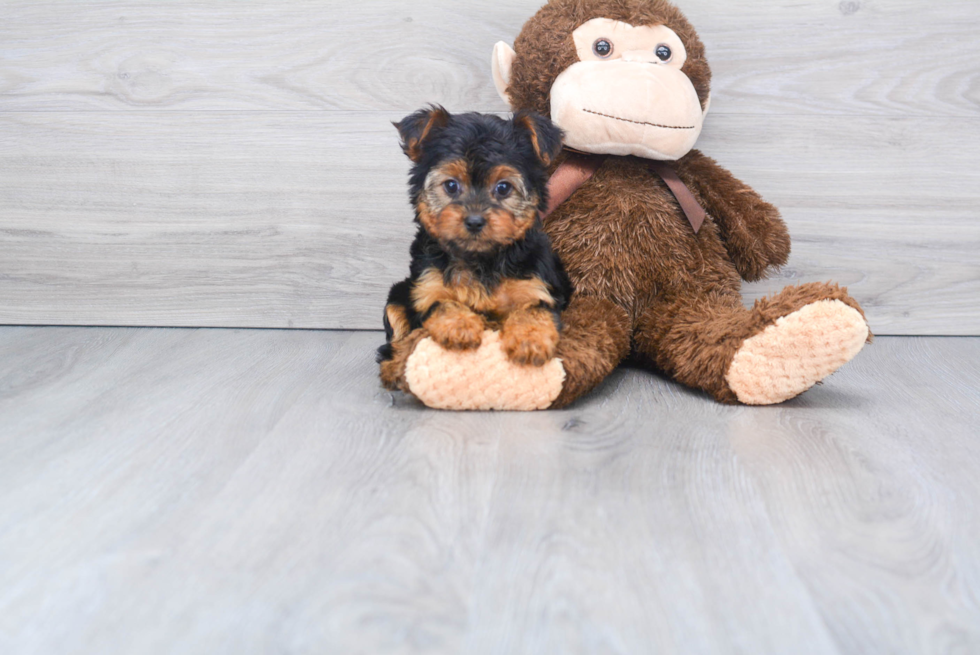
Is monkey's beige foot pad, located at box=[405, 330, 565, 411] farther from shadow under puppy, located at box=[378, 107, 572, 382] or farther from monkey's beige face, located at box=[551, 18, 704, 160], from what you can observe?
monkey's beige face, located at box=[551, 18, 704, 160]

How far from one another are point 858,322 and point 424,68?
1.38 meters

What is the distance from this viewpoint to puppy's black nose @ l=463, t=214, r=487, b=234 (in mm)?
1540

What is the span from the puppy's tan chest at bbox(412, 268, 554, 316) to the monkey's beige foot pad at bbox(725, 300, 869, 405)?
45 centimetres

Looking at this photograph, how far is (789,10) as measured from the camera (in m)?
2.23

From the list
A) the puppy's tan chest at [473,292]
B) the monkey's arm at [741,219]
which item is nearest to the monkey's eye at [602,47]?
the monkey's arm at [741,219]

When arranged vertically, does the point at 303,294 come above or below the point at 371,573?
below

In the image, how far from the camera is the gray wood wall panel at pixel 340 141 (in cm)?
225

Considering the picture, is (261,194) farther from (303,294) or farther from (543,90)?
(543,90)

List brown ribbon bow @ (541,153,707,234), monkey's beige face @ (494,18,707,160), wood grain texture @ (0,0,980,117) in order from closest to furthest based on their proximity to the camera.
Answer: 1. monkey's beige face @ (494,18,707,160)
2. brown ribbon bow @ (541,153,707,234)
3. wood grain texture @ (0,0,980,117)

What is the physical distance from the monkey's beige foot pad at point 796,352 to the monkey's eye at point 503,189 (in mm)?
596

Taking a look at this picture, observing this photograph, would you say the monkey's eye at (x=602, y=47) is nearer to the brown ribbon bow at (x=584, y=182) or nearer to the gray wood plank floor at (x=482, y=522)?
the brown ribbon bow at (x=584, y=182)

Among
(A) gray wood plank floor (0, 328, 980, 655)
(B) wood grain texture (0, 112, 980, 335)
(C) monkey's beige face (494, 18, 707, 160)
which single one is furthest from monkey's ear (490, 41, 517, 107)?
(A) gray wood plank floor (0, 328, 980, 655)

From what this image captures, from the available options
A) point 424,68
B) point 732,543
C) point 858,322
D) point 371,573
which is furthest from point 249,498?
point 424,68

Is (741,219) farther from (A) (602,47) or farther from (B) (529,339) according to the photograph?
(B) (529,339)
